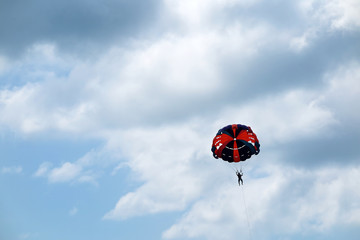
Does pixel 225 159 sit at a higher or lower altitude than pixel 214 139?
lower

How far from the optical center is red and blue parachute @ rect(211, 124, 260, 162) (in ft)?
159

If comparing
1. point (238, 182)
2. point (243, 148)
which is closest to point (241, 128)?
point (243, 148)

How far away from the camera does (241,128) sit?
49031mm

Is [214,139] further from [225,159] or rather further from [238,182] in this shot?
[238,182]

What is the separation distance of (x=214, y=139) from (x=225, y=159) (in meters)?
3.52

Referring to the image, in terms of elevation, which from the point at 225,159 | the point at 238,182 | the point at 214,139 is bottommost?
the point at 238,182

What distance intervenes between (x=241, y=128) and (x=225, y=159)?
5.38 meters

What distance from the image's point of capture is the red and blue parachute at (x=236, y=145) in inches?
1908

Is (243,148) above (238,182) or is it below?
above

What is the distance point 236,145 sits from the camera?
4859cm

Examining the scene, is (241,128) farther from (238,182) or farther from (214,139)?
(238,182)

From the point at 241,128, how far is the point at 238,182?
8.22 metres

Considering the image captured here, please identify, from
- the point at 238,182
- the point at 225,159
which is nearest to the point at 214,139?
the point at 225,159

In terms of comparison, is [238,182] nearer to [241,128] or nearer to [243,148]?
[243,148]
